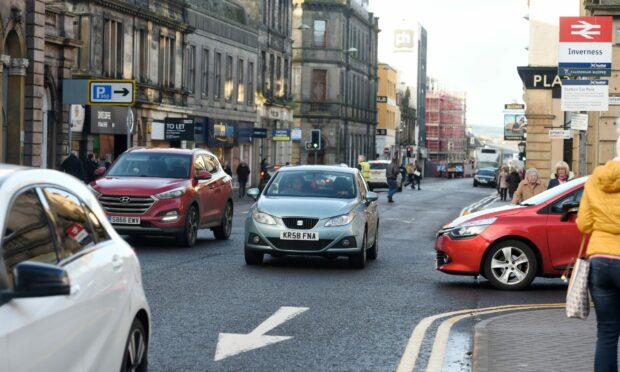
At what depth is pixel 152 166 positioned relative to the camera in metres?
22.4

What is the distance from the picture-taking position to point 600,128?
42.7m

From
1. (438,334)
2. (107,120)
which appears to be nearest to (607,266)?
(438,334)

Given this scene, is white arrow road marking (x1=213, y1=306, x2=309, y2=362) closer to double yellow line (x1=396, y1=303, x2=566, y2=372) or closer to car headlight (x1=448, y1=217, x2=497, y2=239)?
double yellow line (x1=396, y1=303, x2=566, y2=372)

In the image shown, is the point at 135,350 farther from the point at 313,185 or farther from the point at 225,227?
the point at 225,227

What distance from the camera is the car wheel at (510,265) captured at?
1554 centimetres

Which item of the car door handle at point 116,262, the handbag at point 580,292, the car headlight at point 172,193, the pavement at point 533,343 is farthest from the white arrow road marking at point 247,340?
the car headlight at point 172,193

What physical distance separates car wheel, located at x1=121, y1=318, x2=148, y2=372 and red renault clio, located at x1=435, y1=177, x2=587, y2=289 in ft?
29.6

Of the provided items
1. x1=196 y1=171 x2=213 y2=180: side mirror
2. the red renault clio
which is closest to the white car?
the red renault clio

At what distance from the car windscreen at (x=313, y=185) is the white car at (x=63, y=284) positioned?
1178 centimetres

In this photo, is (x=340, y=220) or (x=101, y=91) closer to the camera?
(x=340, y=220)

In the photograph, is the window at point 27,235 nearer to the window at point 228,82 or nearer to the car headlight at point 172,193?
the car headlight at point 172,193

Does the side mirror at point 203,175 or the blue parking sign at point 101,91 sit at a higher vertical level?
the blue parking sign at point 101,91

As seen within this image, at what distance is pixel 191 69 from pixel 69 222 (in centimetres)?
5591

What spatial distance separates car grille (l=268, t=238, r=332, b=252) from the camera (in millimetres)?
17609
